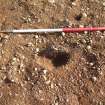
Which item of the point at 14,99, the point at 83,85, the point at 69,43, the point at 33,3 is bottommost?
the point at 14,99

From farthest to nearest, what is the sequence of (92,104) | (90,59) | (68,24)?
1. (68,24)
2. (90,59)
3. (92,104)

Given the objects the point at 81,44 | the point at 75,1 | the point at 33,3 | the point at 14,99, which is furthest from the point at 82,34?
the point at 14,99

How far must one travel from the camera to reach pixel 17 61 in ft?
12.9

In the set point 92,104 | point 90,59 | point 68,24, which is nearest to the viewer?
point 92,104

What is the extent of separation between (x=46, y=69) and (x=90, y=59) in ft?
1.75

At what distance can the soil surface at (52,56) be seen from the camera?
3709mm

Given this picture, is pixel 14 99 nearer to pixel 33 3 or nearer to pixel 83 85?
pixel 83 85

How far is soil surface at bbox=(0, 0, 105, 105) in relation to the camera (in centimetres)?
371

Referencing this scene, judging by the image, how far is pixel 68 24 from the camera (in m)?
4.16

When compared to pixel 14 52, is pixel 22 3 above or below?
above

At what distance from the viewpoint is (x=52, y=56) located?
13.0 ft

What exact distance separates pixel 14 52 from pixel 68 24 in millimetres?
770

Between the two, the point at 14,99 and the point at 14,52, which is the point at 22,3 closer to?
the point at 14,52

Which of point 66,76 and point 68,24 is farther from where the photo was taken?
point 68,24
